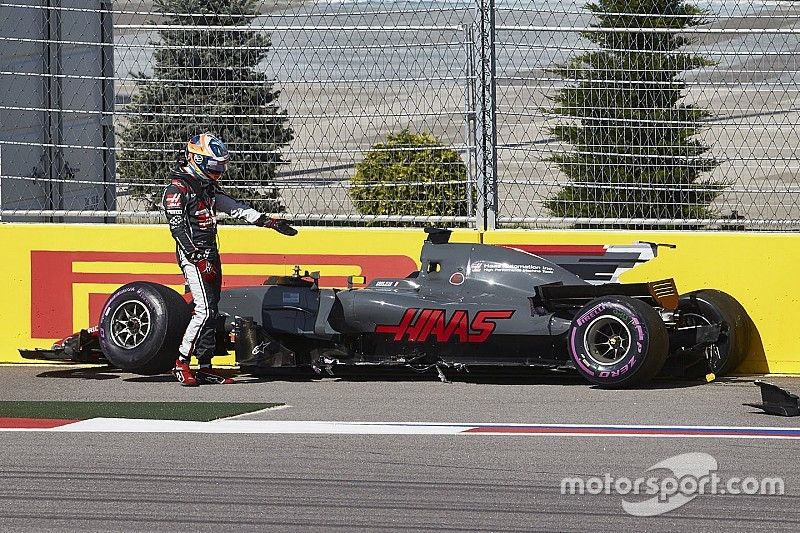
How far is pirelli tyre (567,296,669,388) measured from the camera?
8734 mm

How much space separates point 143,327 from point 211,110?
2.02 meters

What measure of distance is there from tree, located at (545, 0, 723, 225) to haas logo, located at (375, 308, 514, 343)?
5.18 ft

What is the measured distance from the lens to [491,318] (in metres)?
9.16

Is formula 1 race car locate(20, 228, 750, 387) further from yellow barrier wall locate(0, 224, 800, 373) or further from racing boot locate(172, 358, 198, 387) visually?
yellow barrier wall locate(0, 224, 800, 373)

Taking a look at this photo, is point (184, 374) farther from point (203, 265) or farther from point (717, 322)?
point (717, 322)

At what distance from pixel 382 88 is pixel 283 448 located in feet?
14.3

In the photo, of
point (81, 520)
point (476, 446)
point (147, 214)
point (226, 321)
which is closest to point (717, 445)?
point (476, 446)

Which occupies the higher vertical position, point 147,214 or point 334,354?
point 147,214

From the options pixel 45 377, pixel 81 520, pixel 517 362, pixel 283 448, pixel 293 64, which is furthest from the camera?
pixel 293 64

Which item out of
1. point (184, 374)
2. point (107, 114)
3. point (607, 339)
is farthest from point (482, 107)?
point (107, 114)

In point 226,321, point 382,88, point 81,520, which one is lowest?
point 81,520

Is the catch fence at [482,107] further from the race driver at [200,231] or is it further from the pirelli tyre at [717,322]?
the race driver at [200,231]

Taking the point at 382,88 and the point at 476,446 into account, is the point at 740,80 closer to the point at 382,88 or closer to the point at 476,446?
the point at 382,88

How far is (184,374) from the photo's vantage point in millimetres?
9289
